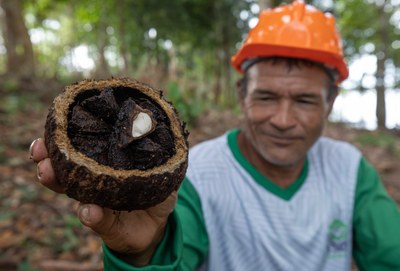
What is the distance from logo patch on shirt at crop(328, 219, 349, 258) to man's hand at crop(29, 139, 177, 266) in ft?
4.18

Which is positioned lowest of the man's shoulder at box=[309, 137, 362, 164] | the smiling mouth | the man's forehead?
the man's shoulder at box=[309, 137, 362, 164]

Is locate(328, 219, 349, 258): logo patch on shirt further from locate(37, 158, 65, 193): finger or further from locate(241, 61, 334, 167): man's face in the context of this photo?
locate(37, 158, 65, 193): finger

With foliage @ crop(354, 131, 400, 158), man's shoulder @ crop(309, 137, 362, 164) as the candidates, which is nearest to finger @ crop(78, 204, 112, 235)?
man's shoulder @ crop(309, 137, 362, 164)

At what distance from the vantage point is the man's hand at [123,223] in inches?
45.9

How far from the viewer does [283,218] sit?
7.30 ft

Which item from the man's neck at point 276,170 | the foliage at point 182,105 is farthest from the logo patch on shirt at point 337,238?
the foliage at point 182,105

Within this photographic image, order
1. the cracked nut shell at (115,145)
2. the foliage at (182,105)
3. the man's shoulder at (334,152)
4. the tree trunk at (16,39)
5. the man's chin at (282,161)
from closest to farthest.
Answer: the cracked nut shell at (115,145), the man's chin at (282,161), the man's shoulder at (334,152), the foliage at (182,105), the tree trunk at (16,39)

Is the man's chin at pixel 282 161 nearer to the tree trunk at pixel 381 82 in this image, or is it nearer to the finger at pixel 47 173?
the finger at pixel 47 173

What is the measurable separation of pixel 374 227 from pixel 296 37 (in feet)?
3.91

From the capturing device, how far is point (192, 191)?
211cm

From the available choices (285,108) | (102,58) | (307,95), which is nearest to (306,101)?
(307,95)

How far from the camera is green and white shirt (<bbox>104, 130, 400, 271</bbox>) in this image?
2170 millimetres

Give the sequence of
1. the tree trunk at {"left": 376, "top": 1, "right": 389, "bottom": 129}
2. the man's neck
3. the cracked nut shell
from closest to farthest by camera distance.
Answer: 1. the cracked nut shell
2. the man's neck
3. the tree trunk at {"left": 376, "top": 1, "right": 389, "bottom": 129}

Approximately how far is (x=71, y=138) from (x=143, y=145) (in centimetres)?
24
